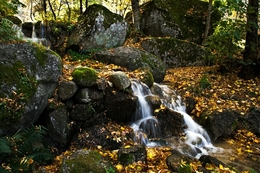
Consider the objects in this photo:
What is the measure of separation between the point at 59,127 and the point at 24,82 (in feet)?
4.15

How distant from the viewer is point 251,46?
8875 millimetres

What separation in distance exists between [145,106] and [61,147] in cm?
265

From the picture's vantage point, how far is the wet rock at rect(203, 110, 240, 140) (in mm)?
6595

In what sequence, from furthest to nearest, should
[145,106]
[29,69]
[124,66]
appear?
[124,66]
[145,106]
[29,69]

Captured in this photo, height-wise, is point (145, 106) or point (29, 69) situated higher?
point (29, 69)

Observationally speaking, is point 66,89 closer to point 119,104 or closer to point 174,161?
point 119,104

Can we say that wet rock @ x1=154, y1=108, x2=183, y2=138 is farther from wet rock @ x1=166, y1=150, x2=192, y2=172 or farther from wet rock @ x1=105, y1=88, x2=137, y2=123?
wet rock @ x1=166, y1=150, x2=192, y2=172

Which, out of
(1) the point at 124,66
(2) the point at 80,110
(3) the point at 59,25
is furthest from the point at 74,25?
(2) the point at 80,110

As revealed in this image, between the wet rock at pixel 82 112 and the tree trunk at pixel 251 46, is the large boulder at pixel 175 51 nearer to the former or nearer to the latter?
the tree trunk at pixel 251 46

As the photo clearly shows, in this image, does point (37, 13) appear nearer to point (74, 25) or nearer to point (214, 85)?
point (74, 25)

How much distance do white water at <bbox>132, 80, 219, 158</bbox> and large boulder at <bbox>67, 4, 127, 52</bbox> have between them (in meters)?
3.83

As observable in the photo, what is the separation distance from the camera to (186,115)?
7238 mm

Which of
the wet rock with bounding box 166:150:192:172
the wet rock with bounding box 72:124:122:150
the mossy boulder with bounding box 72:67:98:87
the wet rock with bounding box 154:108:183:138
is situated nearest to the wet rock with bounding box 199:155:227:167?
the wet rock with bounding box 166:150:192:172

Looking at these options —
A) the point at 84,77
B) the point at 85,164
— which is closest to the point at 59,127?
the point at 84,77
